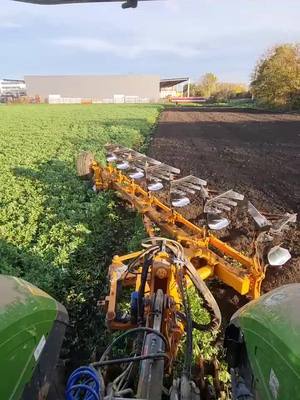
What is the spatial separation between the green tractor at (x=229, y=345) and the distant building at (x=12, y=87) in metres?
95.9

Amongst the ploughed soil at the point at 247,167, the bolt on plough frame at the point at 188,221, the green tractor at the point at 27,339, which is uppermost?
the green tractor at the point at 27,339

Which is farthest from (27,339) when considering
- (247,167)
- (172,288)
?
(247,167)

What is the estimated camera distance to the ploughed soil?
5.21 meters

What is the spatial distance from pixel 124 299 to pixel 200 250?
3.18 feet

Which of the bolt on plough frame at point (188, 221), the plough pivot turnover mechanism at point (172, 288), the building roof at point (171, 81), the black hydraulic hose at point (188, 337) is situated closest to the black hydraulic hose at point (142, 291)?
the plough pivot turnover mechanism at point (172, 288)

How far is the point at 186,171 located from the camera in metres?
11.2

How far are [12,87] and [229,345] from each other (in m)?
106

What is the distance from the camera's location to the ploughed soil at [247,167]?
17.1 feet

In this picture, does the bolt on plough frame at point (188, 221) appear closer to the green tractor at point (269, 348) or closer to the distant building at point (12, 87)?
the green tractor at point (269, 348)

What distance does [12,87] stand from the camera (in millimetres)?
99125

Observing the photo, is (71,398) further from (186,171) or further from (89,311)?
(186,171)

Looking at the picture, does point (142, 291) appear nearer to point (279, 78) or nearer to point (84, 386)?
point (84, 386)

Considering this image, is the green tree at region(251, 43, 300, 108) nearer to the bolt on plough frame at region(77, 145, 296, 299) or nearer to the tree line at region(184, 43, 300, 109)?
the tree line at region(184, 43, 300, 109)

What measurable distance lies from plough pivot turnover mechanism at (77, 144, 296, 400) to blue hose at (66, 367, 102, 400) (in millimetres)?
92
